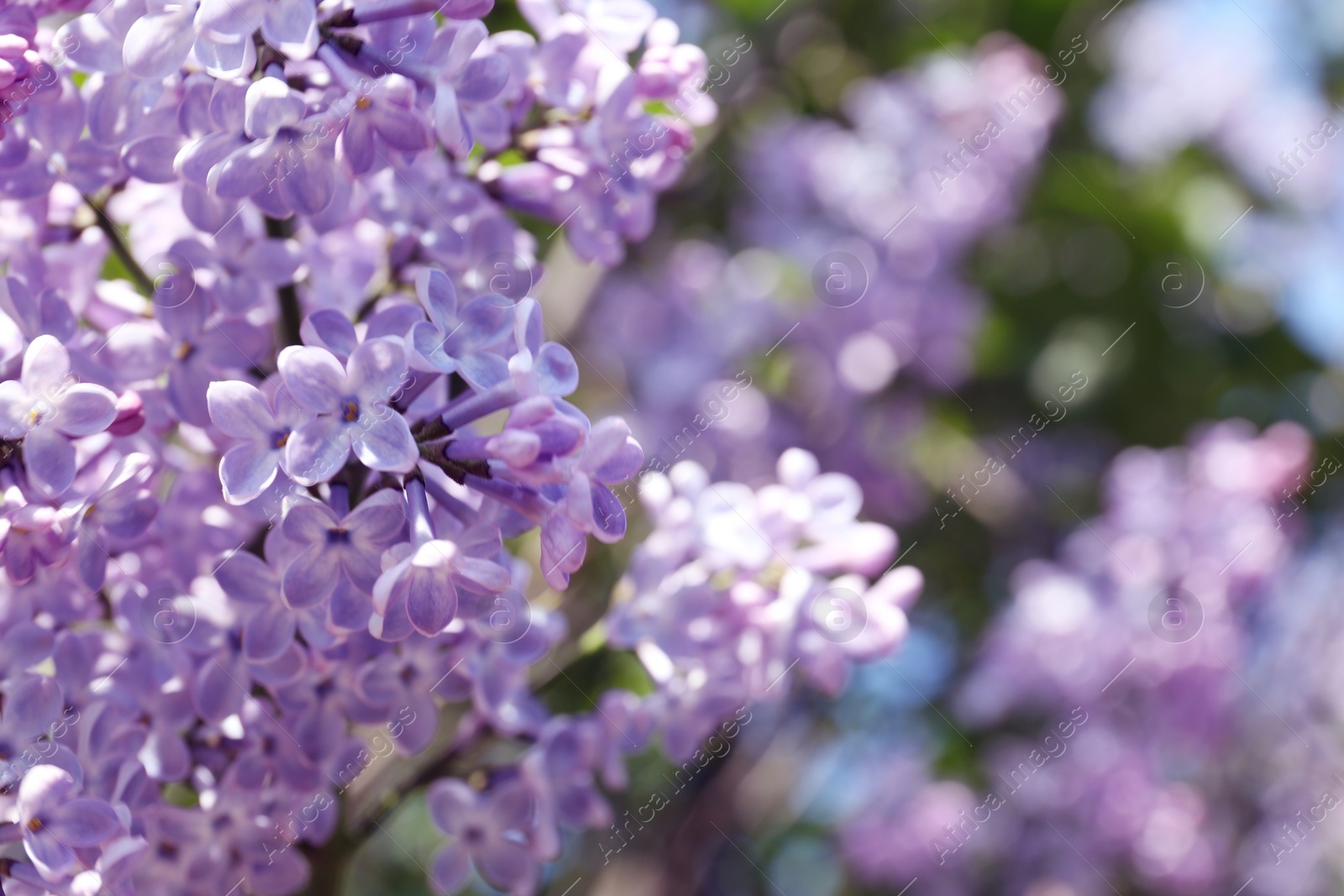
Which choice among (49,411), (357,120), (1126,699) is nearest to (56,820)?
(49,411)

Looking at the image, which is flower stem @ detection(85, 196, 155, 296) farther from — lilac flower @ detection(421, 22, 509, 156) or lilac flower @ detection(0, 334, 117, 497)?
lilac flower @ detection(421, 22, 509, 156)

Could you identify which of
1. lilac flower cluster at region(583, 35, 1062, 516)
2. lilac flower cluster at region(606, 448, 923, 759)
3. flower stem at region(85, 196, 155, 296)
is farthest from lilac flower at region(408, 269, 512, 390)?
lilac flower cluster at region(583, 35, 1062, 516)

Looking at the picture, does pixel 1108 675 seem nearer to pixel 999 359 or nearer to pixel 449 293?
pixel 999 359

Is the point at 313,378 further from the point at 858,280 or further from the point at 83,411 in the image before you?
the point at 858,280

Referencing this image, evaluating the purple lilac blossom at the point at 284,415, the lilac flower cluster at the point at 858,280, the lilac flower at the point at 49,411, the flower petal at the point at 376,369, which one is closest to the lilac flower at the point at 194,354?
the purple lilac blossom at the point at 284,415

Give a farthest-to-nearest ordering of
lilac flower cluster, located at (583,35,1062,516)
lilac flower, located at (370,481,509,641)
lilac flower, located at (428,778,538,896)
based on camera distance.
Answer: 1. lilac flower cluster, located at (583,35,1062,516)
2. lilac flower, located at (428,778,538,896)
3. lilac flower, located at (370,481,509,641)

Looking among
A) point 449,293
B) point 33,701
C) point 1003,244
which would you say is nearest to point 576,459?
point 449,293

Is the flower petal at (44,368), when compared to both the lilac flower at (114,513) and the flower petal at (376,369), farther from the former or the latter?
the flower petal at (376,369)
